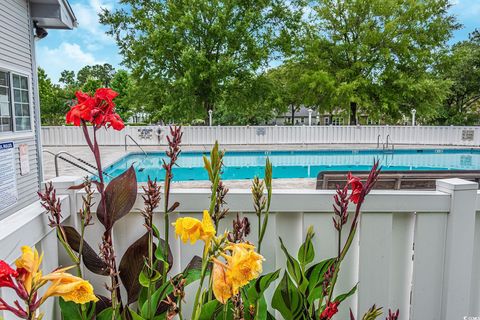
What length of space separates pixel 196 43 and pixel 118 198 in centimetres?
1601

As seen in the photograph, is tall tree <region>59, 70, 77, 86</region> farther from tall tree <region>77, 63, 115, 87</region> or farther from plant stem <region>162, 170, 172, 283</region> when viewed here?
plant stem <region>162, 170, 172, 283</region>

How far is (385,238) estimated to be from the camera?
4.37ft

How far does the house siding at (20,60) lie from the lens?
538cm

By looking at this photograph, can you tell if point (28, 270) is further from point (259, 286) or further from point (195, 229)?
point (259, 286)

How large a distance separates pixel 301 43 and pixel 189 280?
1723 cm

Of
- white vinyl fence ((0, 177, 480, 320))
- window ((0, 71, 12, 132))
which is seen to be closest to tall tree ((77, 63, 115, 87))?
window ((0, 71, 12, 132))

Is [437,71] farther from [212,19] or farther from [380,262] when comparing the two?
[380,262]

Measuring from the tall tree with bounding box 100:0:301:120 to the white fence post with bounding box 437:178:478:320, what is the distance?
1418 cm

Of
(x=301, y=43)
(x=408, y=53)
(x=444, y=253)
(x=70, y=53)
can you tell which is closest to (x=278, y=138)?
(x=301, y=43)

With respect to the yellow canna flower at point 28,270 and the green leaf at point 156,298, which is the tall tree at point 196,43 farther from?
the yellow canna flower at point 28,270

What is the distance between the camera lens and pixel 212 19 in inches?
626

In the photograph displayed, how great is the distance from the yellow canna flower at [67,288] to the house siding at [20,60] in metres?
5.36

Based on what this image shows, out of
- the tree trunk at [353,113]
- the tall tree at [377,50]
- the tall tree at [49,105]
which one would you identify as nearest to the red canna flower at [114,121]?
the tall tree at [377,50]

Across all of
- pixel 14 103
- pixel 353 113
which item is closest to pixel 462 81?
pixel 353 113
